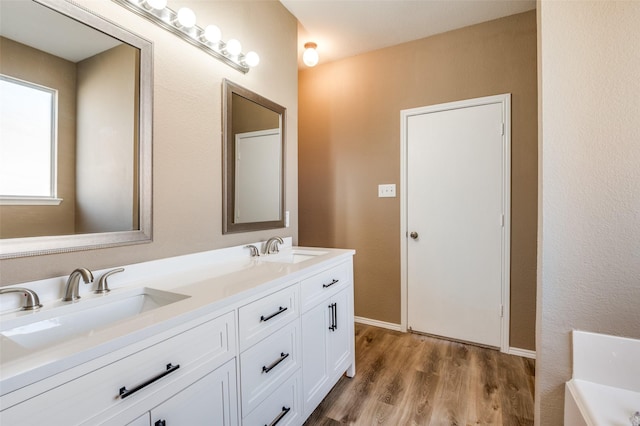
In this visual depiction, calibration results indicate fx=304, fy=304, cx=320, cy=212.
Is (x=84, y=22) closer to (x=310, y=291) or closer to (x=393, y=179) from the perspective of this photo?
(x=310, y=291)

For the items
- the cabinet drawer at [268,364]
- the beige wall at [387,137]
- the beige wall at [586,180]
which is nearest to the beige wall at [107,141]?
the cabinet drawer at [268,364]

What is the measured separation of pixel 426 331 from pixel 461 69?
2200 mm

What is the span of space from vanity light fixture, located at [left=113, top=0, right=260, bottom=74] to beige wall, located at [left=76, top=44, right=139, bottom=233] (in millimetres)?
190

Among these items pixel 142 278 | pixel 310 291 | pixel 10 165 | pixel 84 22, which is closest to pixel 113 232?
pixel 142 278

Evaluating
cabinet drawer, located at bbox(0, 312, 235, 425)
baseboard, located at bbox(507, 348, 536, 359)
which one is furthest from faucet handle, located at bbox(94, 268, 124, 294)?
baseboard, located at bbox(507, 348, 536, 359)

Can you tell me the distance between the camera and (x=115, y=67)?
1.21m

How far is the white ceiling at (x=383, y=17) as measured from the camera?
84.8 inches

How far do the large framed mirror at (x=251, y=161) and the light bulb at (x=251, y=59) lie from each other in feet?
0.49

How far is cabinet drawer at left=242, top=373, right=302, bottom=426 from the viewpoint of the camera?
3.84 feet

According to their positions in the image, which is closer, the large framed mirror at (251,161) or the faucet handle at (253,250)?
the large framed mirror at (251,161)

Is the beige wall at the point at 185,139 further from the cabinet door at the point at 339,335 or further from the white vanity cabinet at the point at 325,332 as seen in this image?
the cabinet door at the point at 339,335

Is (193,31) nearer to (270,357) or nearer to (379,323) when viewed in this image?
(270,357)

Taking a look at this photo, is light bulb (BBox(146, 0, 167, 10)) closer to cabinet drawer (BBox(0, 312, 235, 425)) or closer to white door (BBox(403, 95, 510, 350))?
cabinet drawer (BBox(0, 312, 235, 425))

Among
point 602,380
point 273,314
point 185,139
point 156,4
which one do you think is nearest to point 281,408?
point 273,314
